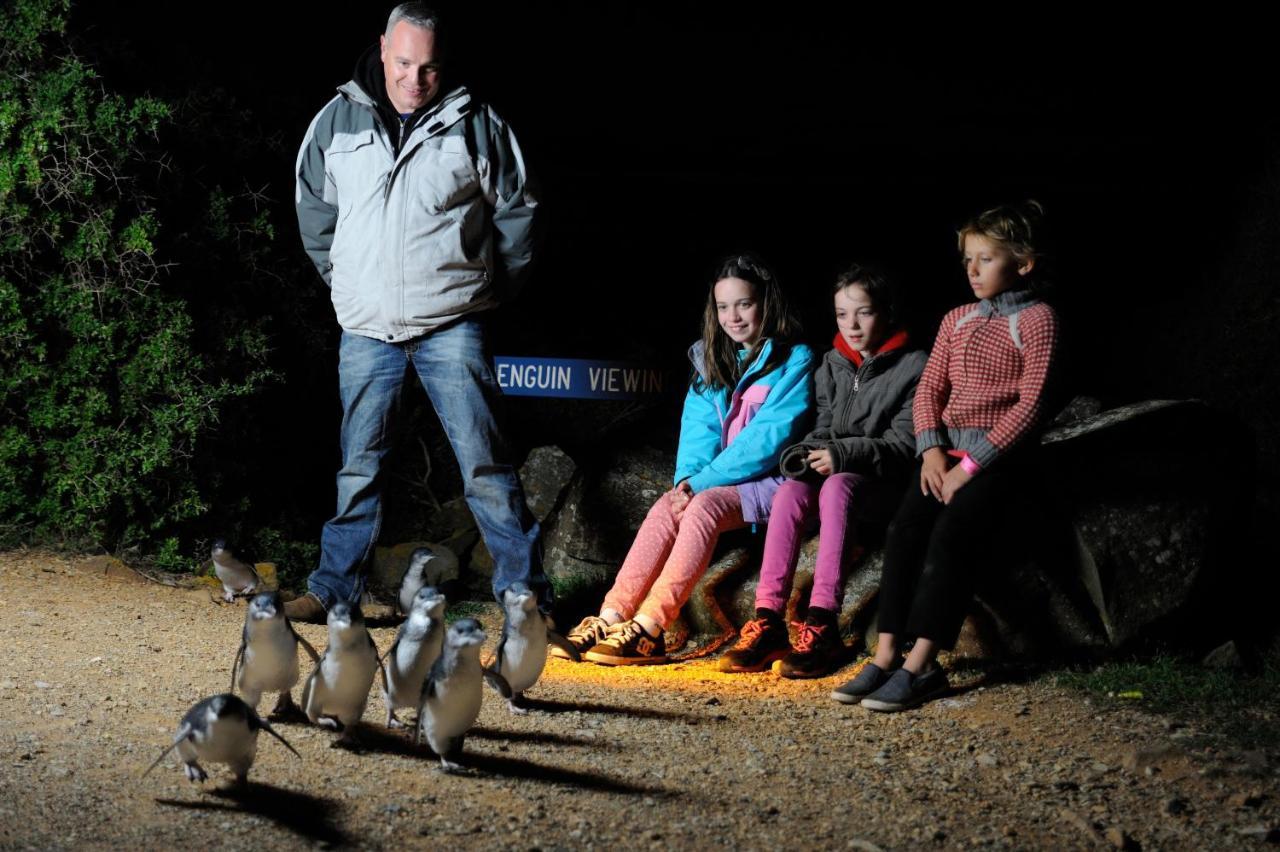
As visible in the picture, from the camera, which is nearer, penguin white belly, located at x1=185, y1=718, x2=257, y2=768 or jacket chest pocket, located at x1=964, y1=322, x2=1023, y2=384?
penguin white belly, located at x1=185, y1=718, x2=257, y2=768

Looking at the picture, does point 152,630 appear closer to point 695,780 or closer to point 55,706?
point 55,706

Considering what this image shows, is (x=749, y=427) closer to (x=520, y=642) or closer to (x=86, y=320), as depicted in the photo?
(x=520, y=642)

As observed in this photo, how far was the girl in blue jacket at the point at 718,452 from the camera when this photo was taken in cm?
529

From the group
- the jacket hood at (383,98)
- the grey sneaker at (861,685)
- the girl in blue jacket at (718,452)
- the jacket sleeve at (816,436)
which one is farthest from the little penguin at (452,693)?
the jacket hood at (383,98)

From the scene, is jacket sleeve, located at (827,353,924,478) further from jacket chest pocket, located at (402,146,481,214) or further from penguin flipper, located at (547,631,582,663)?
jacket chest pocket, located at (402,146,481,214)

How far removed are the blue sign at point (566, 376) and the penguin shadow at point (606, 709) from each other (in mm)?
2326

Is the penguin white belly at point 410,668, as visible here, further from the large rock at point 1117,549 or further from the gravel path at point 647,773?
the large rock at point 1117,549

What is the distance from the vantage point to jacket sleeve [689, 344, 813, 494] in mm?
5461

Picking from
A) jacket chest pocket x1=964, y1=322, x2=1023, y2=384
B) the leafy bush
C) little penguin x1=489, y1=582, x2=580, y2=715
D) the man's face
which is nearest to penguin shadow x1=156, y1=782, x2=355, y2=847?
little penguin x1=489, y1=582, x2=580, y2=715

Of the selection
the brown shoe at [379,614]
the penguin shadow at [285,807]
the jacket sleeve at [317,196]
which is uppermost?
the jacket sleeve at [317,196]

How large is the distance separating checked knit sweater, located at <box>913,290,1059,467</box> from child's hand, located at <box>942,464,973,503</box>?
0.07m

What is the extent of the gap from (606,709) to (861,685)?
943mm

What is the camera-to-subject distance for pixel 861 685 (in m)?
4.69

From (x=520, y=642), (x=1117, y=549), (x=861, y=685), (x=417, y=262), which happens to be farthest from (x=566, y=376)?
(x=1117, y=549)
